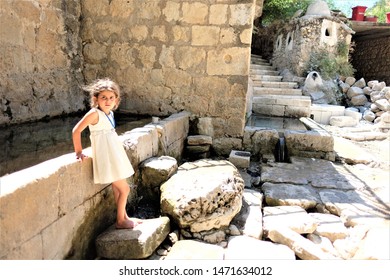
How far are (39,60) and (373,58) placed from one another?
44.7 ft

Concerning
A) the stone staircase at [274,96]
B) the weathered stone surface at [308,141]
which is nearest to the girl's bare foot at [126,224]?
the weathered stone surface at [308,141]

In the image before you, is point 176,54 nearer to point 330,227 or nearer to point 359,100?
point 330,227

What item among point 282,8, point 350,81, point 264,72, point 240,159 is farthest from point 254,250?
point 282,8

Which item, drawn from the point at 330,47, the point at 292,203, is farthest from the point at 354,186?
the point at 330,47

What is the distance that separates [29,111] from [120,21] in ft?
5.52

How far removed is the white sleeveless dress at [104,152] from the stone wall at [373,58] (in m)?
12.9

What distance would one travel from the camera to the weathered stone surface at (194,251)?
2.03 meters

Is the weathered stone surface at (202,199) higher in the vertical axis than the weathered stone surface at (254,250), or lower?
higher

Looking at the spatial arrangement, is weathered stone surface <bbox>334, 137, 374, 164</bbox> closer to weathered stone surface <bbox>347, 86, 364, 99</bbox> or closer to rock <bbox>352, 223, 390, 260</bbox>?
rock <bbox>352, 223, 390, 260</bbox>

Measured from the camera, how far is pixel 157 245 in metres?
2.08

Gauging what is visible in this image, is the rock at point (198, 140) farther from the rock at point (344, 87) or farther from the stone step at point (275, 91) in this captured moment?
the rock at point (344, 87)

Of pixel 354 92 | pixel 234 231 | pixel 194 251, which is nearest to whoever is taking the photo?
pixel 194 251

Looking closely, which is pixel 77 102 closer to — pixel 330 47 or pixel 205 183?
pixel 205 183

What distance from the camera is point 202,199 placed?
7.39ft
